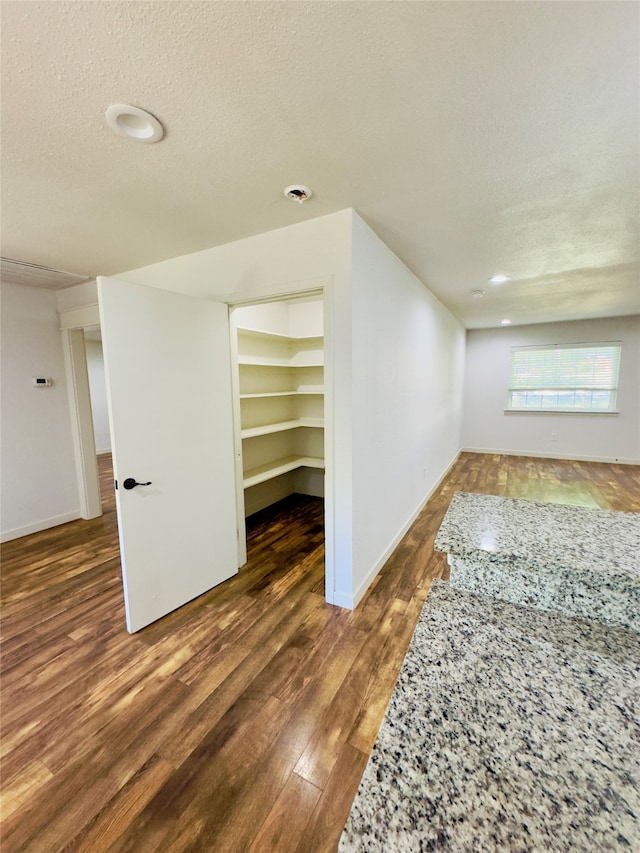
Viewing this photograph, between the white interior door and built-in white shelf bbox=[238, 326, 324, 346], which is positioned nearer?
the white interior door

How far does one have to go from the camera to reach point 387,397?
9.08ft

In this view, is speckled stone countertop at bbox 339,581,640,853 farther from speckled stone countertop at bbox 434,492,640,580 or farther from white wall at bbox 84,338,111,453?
A: white wall at bbox 84,338,111,453

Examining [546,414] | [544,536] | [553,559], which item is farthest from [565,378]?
[553,559]

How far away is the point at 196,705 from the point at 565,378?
7.32 m

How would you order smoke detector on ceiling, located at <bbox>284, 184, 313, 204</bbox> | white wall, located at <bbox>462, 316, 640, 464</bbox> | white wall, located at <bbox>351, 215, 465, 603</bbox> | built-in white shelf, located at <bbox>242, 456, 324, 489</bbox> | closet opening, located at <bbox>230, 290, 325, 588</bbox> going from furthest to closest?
white wall, located at <bbox>462, 316, 640, 464</bbox> → closet opening, located at <bbox>230, 290, 325, 588</bbox> → built-in white shelf, located at <bbox>242, 456, 324, 489</bbox> → white wall, located at <bbox>351, 215, 465, 603</bbox> → smoke detector on ceiling, located at <bbox>284, 184, 313, 204</bbox>

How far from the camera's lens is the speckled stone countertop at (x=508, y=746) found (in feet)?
1.52

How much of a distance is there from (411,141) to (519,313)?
15.5ft

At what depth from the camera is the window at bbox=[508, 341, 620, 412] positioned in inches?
241

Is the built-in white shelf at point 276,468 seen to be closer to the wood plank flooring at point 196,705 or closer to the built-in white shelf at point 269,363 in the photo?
the wood plank flooring at point 196,705

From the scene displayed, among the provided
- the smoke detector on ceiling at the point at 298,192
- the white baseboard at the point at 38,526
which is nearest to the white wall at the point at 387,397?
the smoke detector on ceiling at the point at 298,192

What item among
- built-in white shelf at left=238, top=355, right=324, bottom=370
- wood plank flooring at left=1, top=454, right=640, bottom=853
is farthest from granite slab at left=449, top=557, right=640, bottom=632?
built-in white shelf at left=238, top=355, right=324, bottom=370

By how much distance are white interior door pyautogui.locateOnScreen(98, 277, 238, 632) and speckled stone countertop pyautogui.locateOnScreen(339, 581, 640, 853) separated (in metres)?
1.86

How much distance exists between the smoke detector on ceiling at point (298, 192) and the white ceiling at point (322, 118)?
5 cm

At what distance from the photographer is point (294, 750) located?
144 cm
